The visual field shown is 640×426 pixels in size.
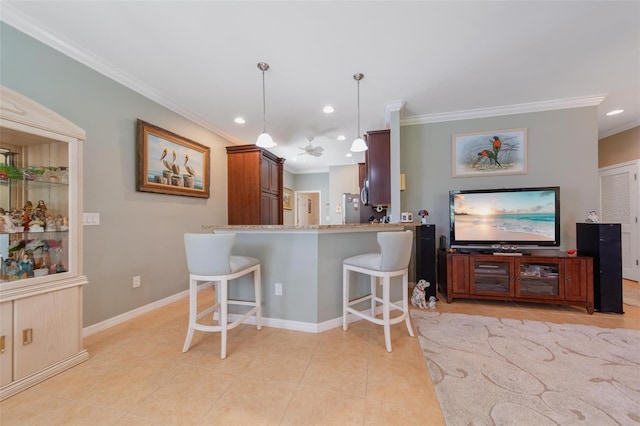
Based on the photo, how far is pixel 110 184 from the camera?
243 cm

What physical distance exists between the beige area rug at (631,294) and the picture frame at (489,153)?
200cm

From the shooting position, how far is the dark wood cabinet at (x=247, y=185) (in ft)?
13.6

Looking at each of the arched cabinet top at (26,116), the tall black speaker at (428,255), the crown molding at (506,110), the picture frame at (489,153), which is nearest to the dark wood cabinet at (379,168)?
the crown molding at (506,110)

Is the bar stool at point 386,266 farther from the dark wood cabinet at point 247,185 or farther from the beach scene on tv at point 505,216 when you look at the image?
the dark wood cabinet at point 247,185

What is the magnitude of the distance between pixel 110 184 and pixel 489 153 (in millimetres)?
4675

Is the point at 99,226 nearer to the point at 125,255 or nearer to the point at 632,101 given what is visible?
the point at 125,255

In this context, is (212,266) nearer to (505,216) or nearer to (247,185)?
(247,185)

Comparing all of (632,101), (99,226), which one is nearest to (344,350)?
(99,226)

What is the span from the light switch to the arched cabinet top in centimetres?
86

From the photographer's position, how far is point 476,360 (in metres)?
1.78

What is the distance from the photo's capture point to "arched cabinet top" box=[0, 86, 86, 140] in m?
1.46

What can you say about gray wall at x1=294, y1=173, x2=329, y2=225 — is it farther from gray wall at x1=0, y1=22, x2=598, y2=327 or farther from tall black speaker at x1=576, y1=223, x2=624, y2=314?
tall black speaker at x1=576, y1=223, x2=624, y2=314

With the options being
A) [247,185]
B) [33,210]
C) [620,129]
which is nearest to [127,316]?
[33,210]

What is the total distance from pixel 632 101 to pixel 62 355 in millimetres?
6518
